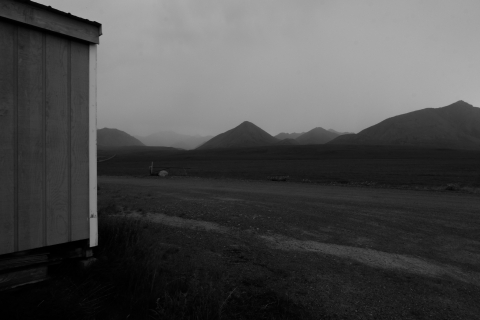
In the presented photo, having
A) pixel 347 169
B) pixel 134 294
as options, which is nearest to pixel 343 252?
pixel 134 294

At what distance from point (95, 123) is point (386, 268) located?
5.29m

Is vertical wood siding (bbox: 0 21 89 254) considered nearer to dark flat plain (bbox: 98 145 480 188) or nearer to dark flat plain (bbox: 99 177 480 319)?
dark flat plain (bbox: 99 177 480 319)

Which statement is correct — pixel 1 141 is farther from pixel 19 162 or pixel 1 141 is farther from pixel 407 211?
pixel 407 211

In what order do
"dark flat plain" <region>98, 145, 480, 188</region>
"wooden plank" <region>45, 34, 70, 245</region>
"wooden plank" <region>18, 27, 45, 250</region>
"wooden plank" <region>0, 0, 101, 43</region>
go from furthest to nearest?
"dark flat plain" <region>98, 145, 480, 188</region> → "wooden plank" <region>45, 34, 70, 245</region> → "wooden plank" <region>18, 27, 45, 250</region> → "wooden plank" <region>0, 0, 101, 43</region>

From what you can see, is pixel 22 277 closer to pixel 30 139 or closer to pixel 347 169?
pixel 30 139

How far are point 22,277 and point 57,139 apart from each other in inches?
64.8

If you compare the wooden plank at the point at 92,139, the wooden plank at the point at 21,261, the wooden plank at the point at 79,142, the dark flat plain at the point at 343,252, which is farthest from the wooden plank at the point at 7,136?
the dark flat plain at the point at 343,252

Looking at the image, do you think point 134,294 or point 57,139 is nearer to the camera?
point 134,294

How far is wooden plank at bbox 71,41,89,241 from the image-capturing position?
3703 mm

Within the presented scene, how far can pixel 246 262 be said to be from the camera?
499cm

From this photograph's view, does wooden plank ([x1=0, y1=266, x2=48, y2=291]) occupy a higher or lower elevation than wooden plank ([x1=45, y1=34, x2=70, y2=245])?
lower

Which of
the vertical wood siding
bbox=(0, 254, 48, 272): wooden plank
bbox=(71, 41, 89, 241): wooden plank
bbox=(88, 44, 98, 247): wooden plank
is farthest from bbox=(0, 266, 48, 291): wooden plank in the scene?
bbox=(88, 44, 98, 247): wooden plank

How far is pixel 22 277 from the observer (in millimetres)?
3221

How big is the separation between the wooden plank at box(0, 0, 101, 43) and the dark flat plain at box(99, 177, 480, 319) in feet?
12.7
